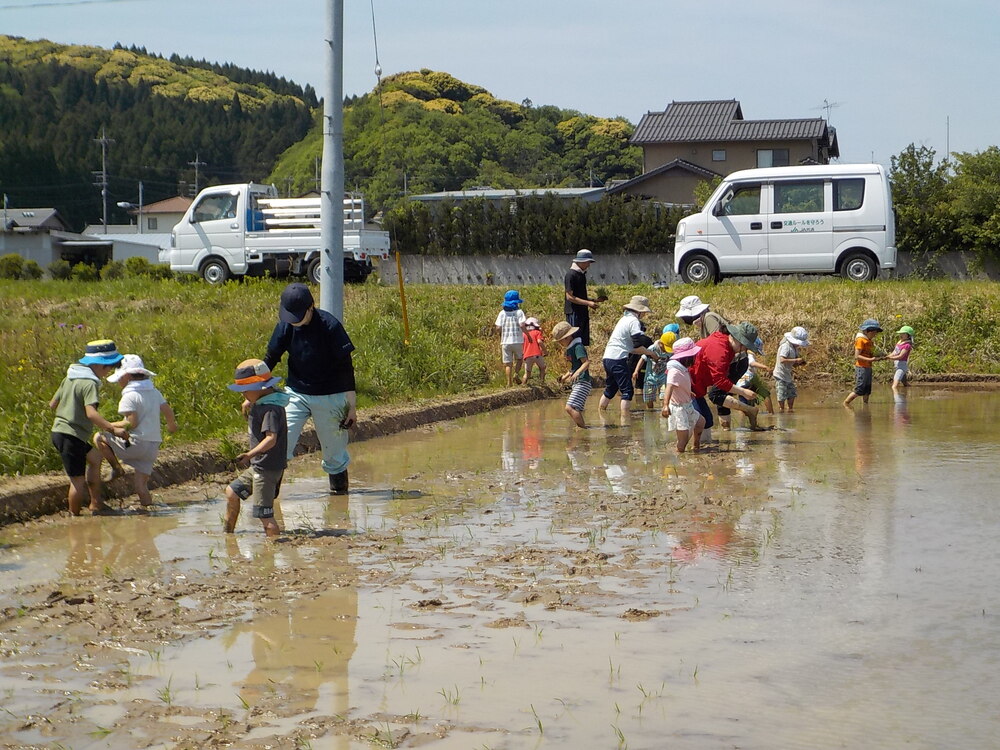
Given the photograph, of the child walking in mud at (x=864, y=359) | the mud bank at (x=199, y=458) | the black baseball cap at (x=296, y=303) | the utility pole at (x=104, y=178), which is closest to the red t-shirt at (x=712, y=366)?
the mud bank at (x=199, y=458)

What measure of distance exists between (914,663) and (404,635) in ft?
7.29

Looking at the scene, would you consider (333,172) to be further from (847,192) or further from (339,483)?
(847,192)

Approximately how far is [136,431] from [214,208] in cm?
1784

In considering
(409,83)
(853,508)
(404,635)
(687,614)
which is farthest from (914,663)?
(409,83)

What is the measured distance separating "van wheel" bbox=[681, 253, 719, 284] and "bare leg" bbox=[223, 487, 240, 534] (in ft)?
50.7

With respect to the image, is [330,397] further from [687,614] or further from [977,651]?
[977,651]

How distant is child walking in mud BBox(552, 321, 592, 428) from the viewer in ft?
42.2

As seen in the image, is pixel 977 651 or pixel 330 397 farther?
pixel 330 397

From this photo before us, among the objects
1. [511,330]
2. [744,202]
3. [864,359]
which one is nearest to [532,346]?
[511,330]

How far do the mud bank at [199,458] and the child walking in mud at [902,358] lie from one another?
19.6 feet

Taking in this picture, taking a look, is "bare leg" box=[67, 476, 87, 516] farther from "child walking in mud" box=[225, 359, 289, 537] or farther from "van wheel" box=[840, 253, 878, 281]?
"van wheel" box=[840, 253, 878, 281]

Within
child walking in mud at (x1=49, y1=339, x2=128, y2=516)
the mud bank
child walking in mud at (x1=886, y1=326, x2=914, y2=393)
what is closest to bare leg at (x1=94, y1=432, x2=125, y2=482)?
child walking in mud at (x1=49, y1=339, x2=128, y2=516)

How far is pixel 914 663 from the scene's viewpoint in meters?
4.97

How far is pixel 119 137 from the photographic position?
371ft
